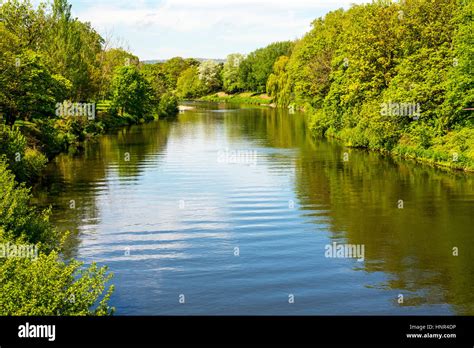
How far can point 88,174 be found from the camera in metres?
46.3

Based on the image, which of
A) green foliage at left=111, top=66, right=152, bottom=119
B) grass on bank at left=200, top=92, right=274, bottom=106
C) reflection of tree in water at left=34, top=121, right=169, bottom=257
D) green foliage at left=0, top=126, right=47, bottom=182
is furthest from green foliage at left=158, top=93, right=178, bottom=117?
green foliage at left=0, top=126, right=47, bottom=182

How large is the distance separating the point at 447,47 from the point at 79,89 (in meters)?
41.7

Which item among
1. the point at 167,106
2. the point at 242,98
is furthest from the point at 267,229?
the point at 242,98

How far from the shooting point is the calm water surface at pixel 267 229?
2092cm

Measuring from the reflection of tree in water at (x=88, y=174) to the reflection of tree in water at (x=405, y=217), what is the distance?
12.9 meters

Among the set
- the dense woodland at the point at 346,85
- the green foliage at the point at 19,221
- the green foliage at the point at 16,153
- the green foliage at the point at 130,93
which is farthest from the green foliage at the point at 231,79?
the green foliage at the point at 19,221

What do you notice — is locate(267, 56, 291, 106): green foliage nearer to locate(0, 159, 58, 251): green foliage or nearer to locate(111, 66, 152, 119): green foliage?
locate(111, 66, 152, 119): green foliage

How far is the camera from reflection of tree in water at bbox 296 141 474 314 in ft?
73.3

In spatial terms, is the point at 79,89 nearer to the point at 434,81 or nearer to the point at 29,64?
the point at 29,64

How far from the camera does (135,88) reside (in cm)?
9944

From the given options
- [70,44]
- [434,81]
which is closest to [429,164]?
[434,81]

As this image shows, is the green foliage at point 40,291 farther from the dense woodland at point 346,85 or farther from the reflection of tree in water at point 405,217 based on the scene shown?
the reflection of tree in water at point 405,217

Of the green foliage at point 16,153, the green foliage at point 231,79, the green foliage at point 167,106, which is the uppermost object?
the green foliage at point 231,79

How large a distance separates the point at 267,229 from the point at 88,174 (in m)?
21.1
